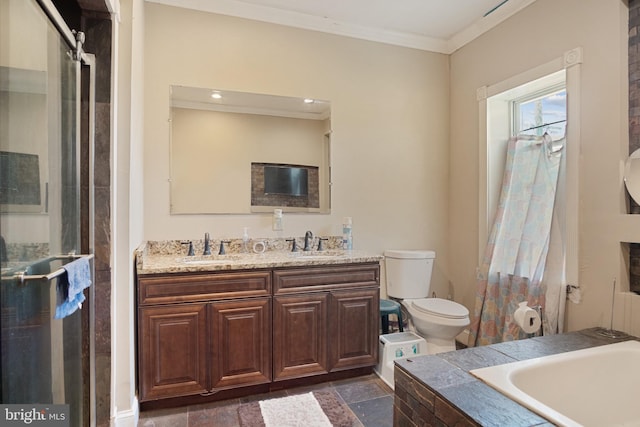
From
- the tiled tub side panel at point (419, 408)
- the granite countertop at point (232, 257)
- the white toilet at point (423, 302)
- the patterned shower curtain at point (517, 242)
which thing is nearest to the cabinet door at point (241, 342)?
the granite countertop at point (232, 257)

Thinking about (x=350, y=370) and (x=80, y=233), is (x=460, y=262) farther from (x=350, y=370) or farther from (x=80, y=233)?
(x=80, y=233)

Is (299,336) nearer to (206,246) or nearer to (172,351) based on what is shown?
(172,351)

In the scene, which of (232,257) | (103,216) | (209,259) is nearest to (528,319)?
(232,257)

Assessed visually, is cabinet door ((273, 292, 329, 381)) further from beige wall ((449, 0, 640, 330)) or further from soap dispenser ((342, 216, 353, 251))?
beige wall ((449, 0, 640, 330))

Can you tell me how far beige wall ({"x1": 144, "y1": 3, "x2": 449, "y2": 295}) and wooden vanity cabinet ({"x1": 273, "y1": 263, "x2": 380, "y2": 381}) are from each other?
569 mm

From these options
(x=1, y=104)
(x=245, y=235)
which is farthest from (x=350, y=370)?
(x=1, y=104)

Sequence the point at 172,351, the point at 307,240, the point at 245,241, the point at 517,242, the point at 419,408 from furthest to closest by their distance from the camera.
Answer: the point at 307,240, the point at 245,241, the point at 517,242, the point at 172,351, the point at 419,408

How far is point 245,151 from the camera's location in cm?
271

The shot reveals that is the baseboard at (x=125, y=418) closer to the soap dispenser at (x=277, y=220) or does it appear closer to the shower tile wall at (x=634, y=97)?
the soap dispenser at (x=277, y=220)

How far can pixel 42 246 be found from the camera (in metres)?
1.25

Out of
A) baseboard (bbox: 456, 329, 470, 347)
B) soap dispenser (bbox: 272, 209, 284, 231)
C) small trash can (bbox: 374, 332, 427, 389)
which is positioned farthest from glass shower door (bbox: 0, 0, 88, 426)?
baseboard (bbox: 456, 329, 470, 347)

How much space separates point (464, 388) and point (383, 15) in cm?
271

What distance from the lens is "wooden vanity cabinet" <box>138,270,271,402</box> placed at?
2.00 metres

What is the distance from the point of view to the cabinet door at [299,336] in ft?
7.37
